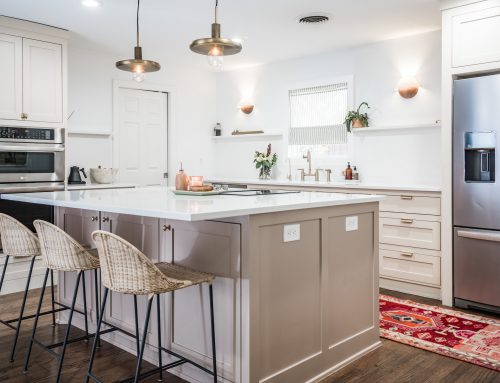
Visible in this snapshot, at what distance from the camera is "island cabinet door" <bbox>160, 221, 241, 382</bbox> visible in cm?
225

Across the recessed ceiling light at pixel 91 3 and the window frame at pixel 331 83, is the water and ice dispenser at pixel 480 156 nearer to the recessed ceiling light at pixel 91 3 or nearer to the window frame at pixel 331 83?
the window frame at pixel 331 83

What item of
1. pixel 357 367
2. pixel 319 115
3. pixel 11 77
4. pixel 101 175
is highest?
pixel 11 77

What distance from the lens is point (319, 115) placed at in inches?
229

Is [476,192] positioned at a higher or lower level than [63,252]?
higher

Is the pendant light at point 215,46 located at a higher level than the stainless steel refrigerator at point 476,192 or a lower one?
higher

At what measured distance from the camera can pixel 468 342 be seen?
10.0 feet

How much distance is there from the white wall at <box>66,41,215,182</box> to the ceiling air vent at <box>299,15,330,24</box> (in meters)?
2.22

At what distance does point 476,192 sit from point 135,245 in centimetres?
266

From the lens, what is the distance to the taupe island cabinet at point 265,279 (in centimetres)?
220

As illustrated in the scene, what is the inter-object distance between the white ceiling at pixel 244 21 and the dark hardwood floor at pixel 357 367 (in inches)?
111

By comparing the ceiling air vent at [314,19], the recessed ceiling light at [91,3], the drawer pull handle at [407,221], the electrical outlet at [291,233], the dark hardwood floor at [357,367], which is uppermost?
the ceiling air vent at [314,19]

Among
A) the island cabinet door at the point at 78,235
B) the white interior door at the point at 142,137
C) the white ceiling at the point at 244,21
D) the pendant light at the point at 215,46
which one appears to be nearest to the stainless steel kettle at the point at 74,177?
the white interior door at the point at 142,137

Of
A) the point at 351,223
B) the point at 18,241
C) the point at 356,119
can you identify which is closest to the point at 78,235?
the point at 18,241

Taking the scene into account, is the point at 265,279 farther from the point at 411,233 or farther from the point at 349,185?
the point at 349,185
